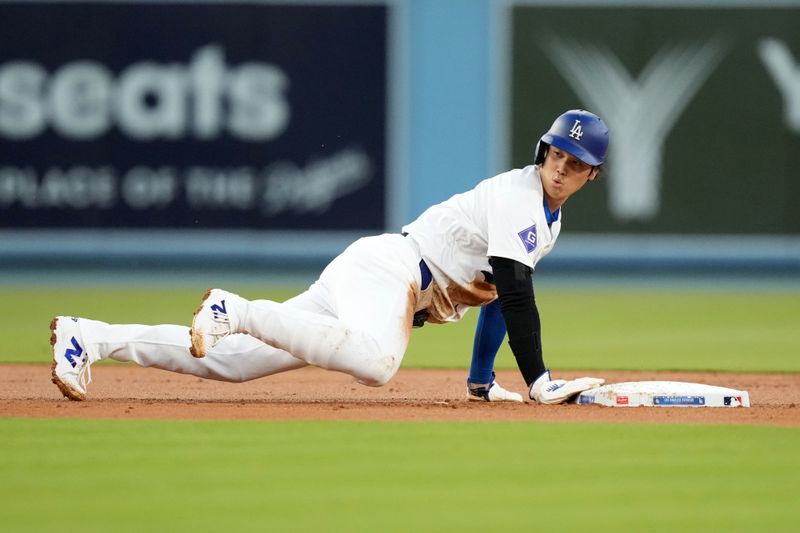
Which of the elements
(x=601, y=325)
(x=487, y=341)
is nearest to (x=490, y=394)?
(x=487, y=341)

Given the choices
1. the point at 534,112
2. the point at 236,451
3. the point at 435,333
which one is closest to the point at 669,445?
the point at 236,451

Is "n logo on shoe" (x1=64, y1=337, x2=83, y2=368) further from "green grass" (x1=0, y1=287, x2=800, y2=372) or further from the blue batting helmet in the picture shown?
"green grass" (x1=0, y1=287, x2=800, y2=372)

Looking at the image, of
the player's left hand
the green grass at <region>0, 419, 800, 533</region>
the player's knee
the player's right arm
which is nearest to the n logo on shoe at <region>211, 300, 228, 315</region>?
the green grass at <region>0, 419, 800, 533</region>

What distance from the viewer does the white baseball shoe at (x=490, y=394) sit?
6.79 m

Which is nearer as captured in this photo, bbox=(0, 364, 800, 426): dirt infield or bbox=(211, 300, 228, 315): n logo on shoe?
bbox=(211, 300, 228, 315): n logo on shoe

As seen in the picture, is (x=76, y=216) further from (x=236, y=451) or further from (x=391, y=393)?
(x=236, y=451)

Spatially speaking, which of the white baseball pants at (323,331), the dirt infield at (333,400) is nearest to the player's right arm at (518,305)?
the dirt infield at (333,400)

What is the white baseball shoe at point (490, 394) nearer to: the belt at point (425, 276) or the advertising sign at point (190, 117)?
the belt at point (425, 276)

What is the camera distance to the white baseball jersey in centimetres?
612

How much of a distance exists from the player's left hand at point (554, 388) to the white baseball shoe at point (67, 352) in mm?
1940

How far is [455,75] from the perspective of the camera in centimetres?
1775

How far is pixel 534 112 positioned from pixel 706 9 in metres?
2.37

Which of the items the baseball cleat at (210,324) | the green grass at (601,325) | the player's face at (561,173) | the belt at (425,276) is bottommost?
the green grass at (601,325)

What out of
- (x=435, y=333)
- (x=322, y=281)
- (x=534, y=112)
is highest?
(x=534, y=112)
